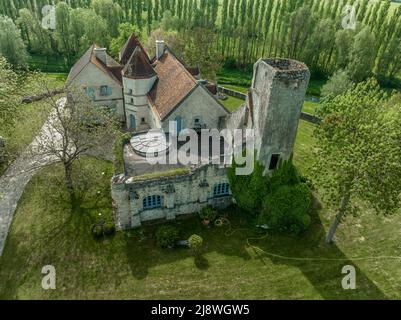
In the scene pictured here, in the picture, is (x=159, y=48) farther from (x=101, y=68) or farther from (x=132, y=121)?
(x=132, y=121)

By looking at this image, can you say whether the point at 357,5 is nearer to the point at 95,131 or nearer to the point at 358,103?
the point at 358,103

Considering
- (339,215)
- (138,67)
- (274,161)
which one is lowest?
(339,215)

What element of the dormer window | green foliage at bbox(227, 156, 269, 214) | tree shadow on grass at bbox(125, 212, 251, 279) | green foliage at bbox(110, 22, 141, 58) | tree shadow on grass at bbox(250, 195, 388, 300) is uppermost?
green foliage at bbox(110, 22, 141, 58)

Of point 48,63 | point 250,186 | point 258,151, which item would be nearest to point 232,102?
point 258,151

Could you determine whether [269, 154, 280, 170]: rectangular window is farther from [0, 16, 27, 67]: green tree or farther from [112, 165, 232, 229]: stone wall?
[0, 16, 27, 67]: green tree

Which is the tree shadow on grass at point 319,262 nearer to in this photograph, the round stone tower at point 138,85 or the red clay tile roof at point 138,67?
the round stone tower at point 138,85

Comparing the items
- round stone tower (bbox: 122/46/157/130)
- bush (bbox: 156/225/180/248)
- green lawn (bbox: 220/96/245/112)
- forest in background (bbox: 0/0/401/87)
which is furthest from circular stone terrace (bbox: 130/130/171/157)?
forest in background (bbox: 0/0/401/87)

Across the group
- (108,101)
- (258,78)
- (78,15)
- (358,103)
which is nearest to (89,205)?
(108,101)
